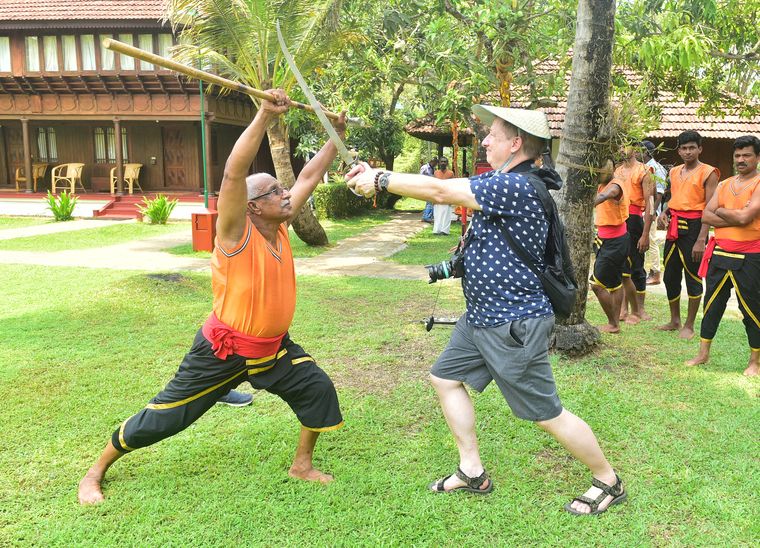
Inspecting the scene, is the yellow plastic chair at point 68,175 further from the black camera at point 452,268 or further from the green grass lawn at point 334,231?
the black camera at point 452,268

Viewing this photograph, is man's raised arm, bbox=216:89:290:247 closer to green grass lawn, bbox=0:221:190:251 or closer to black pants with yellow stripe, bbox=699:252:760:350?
black pants with yellow stripe, bbox=699:252:760:350

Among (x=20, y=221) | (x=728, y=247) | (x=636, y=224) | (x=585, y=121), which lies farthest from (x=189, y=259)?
(x=20, y=221)

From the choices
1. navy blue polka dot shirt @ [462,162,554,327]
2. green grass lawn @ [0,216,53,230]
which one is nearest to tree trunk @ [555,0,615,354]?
navy blue polka dot shirt @ [462,162,554,327]

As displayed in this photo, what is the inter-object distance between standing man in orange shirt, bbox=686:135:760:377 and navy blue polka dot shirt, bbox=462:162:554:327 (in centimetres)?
303

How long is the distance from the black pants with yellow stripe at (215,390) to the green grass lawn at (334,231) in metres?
8.76

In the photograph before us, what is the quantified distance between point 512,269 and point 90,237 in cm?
1340

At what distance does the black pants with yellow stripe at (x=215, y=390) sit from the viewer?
3.33 m

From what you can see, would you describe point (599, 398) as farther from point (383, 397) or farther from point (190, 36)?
point (190, 36)

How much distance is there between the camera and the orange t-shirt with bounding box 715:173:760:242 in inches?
209

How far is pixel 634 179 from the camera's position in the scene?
7211 millimetres

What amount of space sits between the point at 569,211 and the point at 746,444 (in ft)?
7.61

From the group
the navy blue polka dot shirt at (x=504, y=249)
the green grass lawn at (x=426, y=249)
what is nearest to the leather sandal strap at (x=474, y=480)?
the navy blue polka dot shirt at (x=504, y=249)

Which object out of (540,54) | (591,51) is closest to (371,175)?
(591,51)

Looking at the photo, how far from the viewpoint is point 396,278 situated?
9.96m
